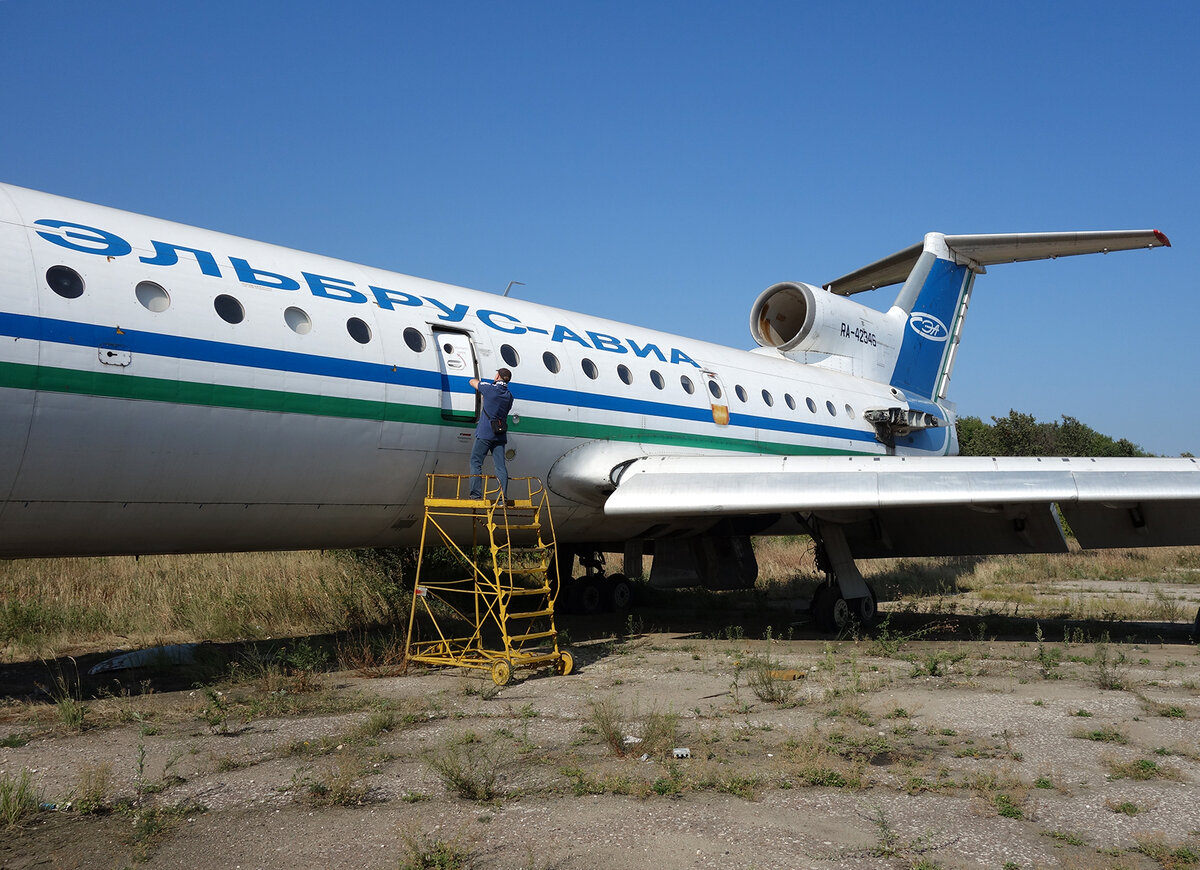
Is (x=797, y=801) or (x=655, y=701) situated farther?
(x=655, y=701)

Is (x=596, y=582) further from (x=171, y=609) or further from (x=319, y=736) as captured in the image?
(x=319, y=736)

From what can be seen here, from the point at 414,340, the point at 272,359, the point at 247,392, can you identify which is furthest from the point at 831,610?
the point at 247,392

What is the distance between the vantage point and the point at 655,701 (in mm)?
7516

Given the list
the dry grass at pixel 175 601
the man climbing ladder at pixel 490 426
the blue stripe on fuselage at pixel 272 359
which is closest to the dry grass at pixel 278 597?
the dry grass at pixel 175 601

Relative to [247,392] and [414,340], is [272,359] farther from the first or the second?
[414,340]

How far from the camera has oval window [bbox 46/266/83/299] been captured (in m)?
6.86

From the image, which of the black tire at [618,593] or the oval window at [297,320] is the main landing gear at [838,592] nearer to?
the black tire at [618,593]

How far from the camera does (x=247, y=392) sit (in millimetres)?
7770

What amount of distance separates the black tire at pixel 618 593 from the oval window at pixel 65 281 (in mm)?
10169

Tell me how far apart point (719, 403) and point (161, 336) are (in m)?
7.91

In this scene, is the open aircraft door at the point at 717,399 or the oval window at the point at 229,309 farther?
the open aircraft door at the point at 717,399

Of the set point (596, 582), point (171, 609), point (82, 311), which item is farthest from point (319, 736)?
point (596, 582)

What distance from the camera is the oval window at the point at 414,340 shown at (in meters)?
9.32

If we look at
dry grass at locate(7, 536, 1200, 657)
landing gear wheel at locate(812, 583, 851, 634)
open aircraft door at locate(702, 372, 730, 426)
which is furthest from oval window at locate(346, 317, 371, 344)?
landing gear wheel at locate(812, 583, 851, 634)
